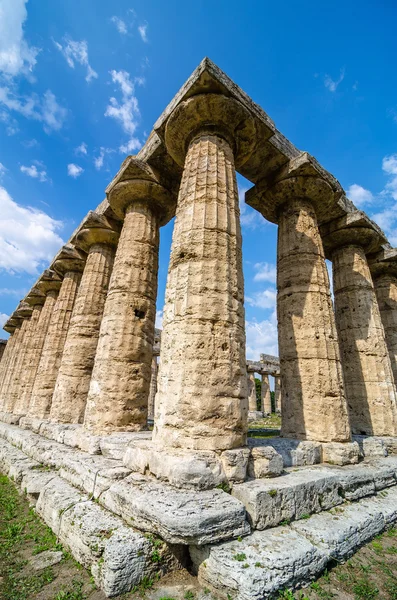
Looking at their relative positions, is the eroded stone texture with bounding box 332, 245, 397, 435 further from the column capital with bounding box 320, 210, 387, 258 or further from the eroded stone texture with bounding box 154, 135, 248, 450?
the eroded stone texture with bounding box 154, 135, 248, 450

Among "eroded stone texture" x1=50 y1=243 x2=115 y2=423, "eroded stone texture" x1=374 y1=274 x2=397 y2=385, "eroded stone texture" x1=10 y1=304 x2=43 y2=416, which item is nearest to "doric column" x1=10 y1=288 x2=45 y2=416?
"eroded stone texture" x1=10 y1=304 x2=43 y2=416

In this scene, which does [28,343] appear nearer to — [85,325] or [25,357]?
[25,357]

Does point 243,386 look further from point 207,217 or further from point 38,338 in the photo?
point 38,338

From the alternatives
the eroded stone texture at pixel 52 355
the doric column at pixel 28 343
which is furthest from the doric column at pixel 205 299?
the doric column at pixel 28 343

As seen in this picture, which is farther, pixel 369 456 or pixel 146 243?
pixel 146 243

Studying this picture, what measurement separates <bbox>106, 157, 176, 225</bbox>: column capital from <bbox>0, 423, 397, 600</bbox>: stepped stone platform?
6206 mm

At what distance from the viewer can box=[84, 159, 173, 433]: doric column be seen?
6430 mm

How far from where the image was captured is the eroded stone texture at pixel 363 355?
24.9ft

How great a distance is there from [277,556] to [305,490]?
3.90 feet

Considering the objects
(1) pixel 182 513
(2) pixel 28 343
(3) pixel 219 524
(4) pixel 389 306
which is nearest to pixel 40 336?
(2) pixel 28 343

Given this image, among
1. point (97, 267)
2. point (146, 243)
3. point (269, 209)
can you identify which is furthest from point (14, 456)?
point (269, 209)

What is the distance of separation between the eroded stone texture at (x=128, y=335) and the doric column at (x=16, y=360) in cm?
1222

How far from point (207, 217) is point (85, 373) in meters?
6.39

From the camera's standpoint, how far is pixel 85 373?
8820 millimetres
